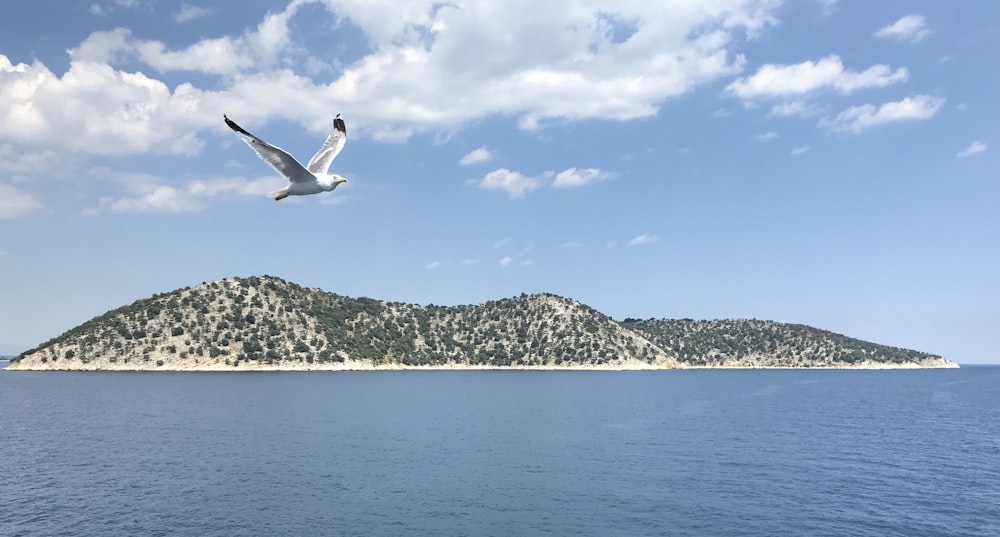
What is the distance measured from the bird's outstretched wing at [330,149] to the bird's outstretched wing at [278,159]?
237 centimetres

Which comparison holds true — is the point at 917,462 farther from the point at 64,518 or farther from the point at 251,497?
the point at 64,518

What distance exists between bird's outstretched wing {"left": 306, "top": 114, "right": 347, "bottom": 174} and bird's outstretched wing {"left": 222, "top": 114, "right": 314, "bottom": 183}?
2366mm

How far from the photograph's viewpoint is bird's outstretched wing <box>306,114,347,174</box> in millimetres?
24964

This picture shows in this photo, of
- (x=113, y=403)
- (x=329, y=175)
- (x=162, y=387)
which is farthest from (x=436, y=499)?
(x=162, y=387)

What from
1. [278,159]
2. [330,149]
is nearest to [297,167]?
[278,159]

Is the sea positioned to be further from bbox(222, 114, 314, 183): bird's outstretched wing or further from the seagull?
bbox(222, 114, 314, 183): bird's outstretched wing

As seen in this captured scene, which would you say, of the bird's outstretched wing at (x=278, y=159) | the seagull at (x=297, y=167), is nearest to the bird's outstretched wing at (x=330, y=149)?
the seagull at (x=297, y=167)

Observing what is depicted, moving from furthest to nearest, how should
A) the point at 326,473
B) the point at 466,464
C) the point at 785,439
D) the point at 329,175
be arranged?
the point at 785,439, the point at 466,464, the point at 326,473, the point at 329,175

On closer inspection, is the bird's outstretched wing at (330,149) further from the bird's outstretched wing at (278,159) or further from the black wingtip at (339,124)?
the bird's outstretched wing at (278,159)

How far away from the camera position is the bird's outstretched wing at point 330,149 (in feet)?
81.9

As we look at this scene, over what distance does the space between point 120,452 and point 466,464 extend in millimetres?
43906

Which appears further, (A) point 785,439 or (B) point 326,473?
(A) point 785,439

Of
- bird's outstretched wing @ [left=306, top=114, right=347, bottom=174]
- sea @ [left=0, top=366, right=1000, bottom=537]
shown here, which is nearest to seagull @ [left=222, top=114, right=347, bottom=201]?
bird's outstretched wing @ [left=306, top=114, right=347, bottom=174]

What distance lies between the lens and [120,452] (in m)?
86.3
